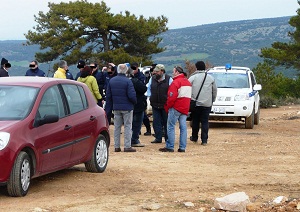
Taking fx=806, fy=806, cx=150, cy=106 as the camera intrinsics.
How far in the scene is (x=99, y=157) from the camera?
12.4 metres

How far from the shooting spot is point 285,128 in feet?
77.1

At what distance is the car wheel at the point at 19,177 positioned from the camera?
9781mm

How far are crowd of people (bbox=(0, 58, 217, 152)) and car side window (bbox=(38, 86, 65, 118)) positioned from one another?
4085 millimetres

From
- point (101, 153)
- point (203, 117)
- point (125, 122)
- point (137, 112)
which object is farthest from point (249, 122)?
point (101, 153)

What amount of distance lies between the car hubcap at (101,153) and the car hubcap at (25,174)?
230 cm

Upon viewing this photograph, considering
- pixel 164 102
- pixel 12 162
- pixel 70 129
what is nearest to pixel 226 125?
pixel 164 102

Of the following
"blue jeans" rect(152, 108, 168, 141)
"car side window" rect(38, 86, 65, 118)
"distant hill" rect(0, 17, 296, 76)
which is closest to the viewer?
"car side window" rect(38, 86, 65, 118)

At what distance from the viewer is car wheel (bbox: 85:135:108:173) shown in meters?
12.2

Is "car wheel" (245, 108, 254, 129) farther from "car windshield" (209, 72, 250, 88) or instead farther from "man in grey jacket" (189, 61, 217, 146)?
"man in grey jacket" (189, 61, 217, 146)

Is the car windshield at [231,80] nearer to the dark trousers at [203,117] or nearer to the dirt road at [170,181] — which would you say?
the dark trousers at [203,117]

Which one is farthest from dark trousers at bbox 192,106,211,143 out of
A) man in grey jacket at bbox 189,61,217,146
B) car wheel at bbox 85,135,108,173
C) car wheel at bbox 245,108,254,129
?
car wheel at bbox 85,135,108,173

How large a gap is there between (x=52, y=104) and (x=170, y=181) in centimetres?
200

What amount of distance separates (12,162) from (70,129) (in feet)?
5.35

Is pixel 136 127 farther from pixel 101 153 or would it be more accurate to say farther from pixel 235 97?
pixel 235 97
